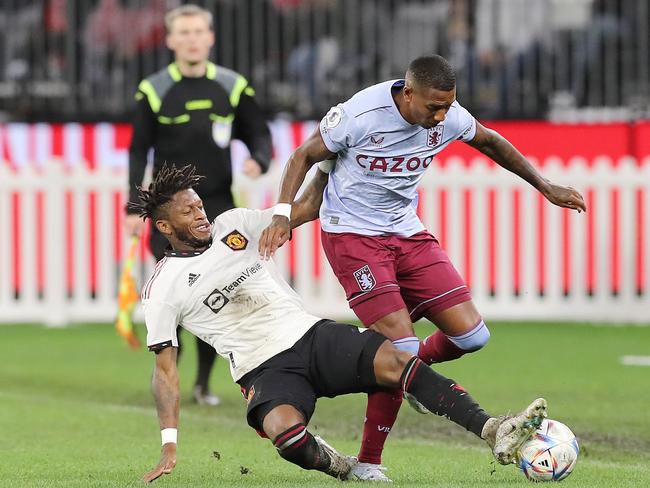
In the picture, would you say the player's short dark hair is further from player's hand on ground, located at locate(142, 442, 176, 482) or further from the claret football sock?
player's hand on ground, located at locate(142, 442, 176, 482)

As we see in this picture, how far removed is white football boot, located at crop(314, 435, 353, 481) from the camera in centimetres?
715

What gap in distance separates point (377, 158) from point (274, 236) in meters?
0.74

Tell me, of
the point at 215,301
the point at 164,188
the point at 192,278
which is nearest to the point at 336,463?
the point at 215,301

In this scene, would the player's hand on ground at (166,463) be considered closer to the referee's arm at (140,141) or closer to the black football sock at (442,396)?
the black football sock at (442,396)

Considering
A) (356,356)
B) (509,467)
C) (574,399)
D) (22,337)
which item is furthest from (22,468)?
(22,337)

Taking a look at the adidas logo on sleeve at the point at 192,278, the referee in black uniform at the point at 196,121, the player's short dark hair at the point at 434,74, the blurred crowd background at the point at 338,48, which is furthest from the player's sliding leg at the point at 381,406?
the blurred crowd background at the point at 338,48

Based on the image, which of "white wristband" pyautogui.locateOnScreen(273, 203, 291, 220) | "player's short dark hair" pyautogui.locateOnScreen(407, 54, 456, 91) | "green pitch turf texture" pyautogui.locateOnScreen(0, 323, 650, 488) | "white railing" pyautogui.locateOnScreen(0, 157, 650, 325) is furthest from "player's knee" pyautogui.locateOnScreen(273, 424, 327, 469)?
"white railing" pyautogui.locateOnScreen(0, 157, 650, 325)

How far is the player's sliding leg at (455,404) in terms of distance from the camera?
659 cm

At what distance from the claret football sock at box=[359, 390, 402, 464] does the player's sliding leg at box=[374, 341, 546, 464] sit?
0.29m

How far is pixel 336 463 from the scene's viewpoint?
720 cm

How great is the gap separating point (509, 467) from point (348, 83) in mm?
10156

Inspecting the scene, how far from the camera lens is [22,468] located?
25.7ft

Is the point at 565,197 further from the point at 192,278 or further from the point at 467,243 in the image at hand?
the point at 467,243

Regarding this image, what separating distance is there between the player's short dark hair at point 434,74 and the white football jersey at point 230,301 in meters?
1.11
